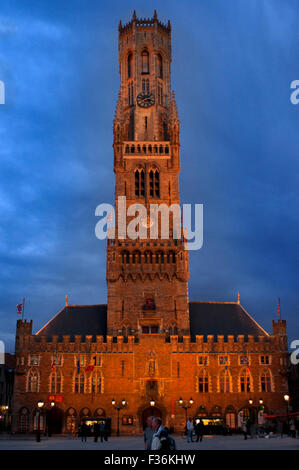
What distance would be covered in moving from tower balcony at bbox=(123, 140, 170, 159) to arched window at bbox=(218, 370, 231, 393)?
106 feet

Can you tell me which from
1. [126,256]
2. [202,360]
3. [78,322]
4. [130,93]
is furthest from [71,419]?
[130,93]

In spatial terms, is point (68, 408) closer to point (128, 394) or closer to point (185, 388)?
point (128, 394)

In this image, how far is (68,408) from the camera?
64688mm

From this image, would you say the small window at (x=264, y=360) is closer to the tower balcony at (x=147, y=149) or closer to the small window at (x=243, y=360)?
the small window at (x=243, y=360)

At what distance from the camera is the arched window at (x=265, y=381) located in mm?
66375

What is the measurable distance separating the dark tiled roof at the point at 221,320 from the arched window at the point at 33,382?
69.6ft

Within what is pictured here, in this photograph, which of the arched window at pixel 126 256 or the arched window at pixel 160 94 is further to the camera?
the arched window at pixel 160 94

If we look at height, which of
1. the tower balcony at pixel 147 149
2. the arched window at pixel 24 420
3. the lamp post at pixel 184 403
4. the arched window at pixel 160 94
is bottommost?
the arched window at pixel 24 420

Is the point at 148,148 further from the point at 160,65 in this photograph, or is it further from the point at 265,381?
the point at 265,381

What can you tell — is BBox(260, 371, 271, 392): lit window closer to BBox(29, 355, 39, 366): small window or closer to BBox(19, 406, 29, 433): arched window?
BBox(29, 355, 39, 366): small window

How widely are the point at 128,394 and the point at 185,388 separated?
7.13 metres

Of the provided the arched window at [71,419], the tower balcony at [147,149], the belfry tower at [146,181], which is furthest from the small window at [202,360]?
the tower balcony at [147,149]

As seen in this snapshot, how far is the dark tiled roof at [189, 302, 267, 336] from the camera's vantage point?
233 ft
